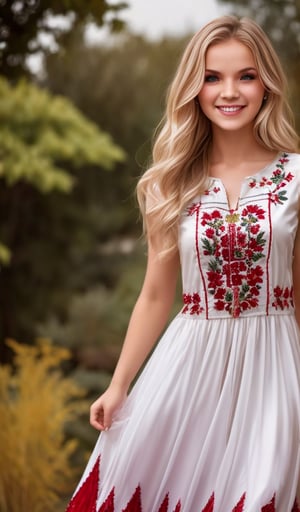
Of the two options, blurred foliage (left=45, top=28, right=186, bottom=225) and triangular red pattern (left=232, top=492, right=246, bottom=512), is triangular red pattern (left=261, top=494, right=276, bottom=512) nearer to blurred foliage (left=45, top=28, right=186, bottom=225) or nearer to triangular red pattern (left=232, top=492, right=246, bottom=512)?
triangular red pattern (left=232, top=492, right=246, bottom=512)

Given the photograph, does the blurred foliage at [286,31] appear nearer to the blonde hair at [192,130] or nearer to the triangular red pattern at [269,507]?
the blonde hair at [192,130]

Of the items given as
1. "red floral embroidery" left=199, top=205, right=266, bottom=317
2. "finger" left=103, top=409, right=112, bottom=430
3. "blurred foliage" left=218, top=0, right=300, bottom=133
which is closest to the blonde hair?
"red floral embroidery" left=199, top=205, right=266, bottom=317

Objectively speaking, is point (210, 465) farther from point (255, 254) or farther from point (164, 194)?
point (164, 194)

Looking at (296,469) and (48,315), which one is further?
(48,315)

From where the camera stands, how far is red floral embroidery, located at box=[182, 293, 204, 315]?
92.4 inches

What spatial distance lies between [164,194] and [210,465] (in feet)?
2.37

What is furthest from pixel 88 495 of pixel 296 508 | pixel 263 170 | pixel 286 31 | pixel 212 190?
pixel 286 31

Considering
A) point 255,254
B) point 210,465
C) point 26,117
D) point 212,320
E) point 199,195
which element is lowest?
point 210,465

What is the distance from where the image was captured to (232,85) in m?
2.28

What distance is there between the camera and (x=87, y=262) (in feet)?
40.4

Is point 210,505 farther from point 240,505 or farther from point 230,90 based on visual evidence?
point 230,90

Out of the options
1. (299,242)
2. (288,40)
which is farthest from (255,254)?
(288,40)

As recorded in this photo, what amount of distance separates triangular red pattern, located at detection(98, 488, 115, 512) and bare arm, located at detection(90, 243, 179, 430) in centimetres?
18

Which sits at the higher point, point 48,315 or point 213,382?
point 48,315
